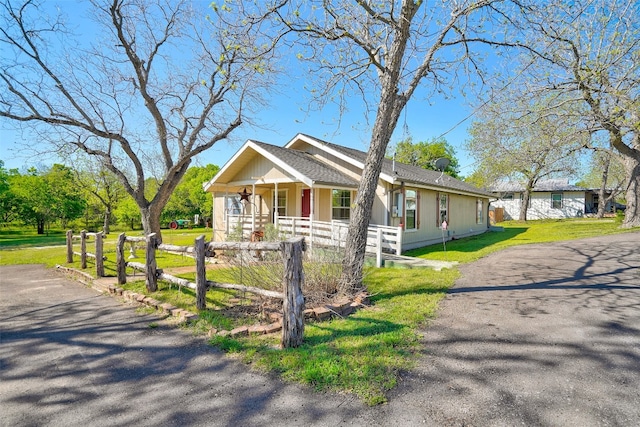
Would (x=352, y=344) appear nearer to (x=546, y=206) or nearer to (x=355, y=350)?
(x=355, y=350)

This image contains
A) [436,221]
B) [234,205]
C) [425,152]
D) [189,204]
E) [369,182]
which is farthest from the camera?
[425,152]

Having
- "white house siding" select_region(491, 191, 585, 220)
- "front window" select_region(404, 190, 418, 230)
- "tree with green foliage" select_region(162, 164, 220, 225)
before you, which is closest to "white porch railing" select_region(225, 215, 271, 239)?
"front window" select_region(404, 190, 418, 230)

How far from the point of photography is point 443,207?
16188 millimetres

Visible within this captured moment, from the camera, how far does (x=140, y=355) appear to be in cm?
391

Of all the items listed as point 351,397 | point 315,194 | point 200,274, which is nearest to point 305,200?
point 315,194

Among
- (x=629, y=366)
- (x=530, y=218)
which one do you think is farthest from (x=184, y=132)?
(x=530, y=218)

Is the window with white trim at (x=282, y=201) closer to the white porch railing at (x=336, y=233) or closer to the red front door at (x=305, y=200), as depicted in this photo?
the red front door at (x=305, y=200)

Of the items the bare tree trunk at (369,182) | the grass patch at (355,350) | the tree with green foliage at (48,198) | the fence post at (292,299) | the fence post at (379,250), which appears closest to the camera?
the grass patch at (355,350)

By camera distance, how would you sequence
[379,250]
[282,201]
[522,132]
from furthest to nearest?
[282,201] < [522,132] < [379,250]

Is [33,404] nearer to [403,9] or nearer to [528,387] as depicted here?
[528,387]

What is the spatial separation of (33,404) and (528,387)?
177 inches

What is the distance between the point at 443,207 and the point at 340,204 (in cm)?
576

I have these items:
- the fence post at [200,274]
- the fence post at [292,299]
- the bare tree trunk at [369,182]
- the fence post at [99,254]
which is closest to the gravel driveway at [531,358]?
the fence post at [292,299]

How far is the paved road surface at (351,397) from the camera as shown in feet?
8.72
